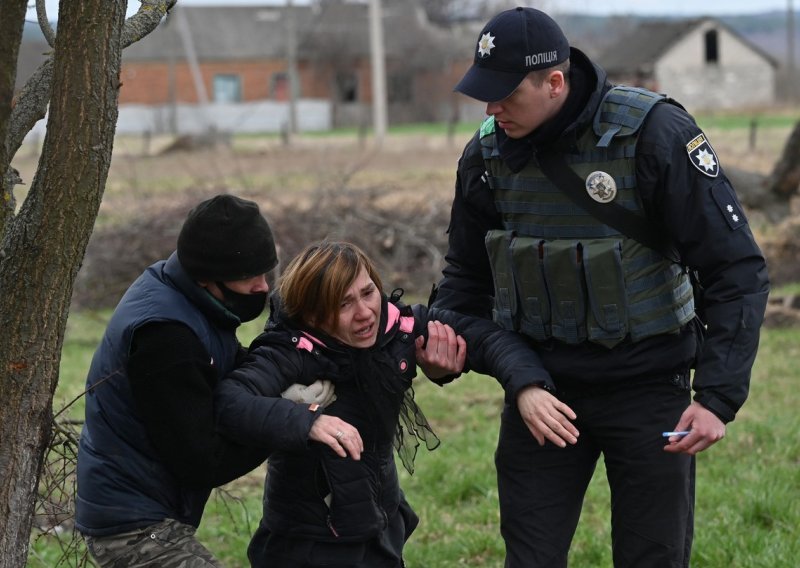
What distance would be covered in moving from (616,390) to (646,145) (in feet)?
2.34

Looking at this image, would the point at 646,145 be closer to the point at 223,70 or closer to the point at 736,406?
the point at 736,406

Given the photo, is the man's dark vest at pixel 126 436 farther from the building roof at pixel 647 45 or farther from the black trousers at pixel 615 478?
the building roof at pixel 647 45

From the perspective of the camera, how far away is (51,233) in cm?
296

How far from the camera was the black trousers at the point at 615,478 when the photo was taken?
3381 mm

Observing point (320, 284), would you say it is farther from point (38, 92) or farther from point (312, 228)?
point (312, 228)

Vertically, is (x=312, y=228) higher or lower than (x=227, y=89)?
higher

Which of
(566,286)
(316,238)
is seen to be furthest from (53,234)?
(316,238)

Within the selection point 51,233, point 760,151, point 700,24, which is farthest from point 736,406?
point 700,24

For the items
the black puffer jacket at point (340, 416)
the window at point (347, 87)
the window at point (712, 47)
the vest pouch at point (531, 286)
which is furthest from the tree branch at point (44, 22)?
the window at point (712, 47)

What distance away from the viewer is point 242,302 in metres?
3.23

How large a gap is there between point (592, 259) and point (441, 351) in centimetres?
54

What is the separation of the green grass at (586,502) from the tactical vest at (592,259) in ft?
4.13

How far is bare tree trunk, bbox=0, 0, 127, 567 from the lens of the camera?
2.89 metres

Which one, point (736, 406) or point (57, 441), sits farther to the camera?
point (57, 441)
